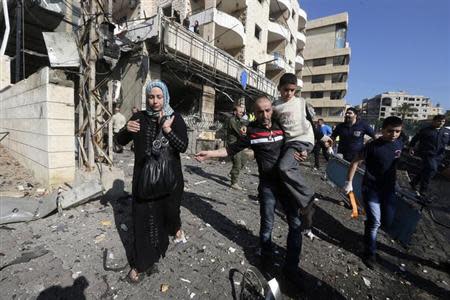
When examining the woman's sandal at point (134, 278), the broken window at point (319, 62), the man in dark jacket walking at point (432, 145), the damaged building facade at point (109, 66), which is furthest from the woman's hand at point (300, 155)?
the broken window at point (319, 62)

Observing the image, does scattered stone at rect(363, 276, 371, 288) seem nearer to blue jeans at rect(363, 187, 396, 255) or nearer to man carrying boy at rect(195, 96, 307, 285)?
blue jeans at rect(363, 187, 396, 255)

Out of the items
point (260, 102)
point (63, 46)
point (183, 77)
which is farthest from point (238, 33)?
point (260, 102)

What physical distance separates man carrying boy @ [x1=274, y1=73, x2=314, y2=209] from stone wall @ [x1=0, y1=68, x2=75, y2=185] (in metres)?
3.45

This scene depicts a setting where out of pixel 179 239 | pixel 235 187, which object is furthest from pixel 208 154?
pixel 235 187

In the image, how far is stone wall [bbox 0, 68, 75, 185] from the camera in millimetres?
3672

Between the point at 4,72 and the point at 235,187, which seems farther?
the point at 4,72

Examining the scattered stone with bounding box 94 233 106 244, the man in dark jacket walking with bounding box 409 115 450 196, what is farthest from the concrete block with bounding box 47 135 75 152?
the man in dark jacket walking with bounding box 409 115 450 196

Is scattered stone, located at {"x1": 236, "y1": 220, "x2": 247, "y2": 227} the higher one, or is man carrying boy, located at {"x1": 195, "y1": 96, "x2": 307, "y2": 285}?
man carrying boy, located at {"x1": 195, "y1": 96, "x2": 307, "y2": 285}

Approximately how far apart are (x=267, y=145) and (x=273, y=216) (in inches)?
31.5

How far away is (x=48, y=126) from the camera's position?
3.68 metres

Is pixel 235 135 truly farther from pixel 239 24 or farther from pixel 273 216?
pixel 239 24

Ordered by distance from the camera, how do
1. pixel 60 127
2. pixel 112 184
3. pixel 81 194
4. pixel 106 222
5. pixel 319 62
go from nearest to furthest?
pixel 106 222 → pixel 81 194 → pixel 60 127 → pixel 112 184 → pixel 319 62

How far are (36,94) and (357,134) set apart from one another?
5.96 m

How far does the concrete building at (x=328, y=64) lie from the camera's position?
124ft
